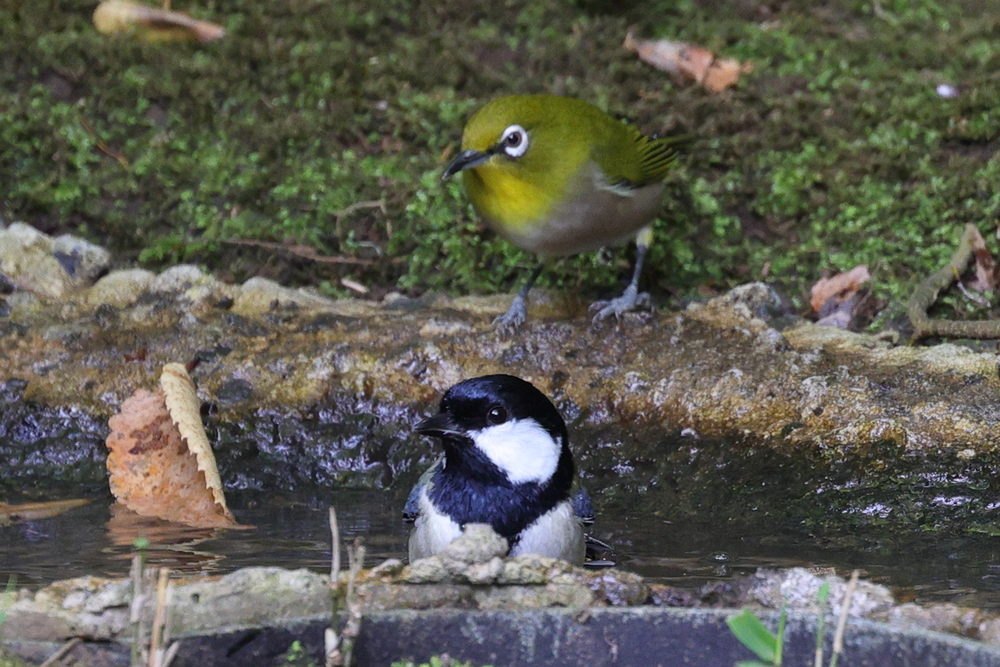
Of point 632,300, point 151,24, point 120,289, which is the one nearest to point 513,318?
point 632,300

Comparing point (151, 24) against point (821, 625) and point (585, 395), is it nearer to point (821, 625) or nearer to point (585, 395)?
point (585, 395)

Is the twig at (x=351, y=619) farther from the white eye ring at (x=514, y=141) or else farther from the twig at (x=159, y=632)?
the white eye ring at (x=514, y=141)

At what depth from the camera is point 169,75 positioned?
23.8 feet

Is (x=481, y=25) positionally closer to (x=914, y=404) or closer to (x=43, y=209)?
(x=43, y=209)

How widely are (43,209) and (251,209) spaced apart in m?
1.08

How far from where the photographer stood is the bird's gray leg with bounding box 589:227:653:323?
462cm

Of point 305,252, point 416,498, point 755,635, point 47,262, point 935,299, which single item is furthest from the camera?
point 305,252

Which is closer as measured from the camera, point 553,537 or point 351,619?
point 351,619

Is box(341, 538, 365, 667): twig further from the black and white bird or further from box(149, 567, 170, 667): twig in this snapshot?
the black and white bird

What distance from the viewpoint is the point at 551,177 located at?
5.03 m

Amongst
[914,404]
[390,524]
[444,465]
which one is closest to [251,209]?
[390,524]

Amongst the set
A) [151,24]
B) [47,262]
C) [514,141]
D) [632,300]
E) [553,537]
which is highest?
[151,24]

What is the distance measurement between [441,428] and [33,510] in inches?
59.0

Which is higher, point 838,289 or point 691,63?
point 691,63
